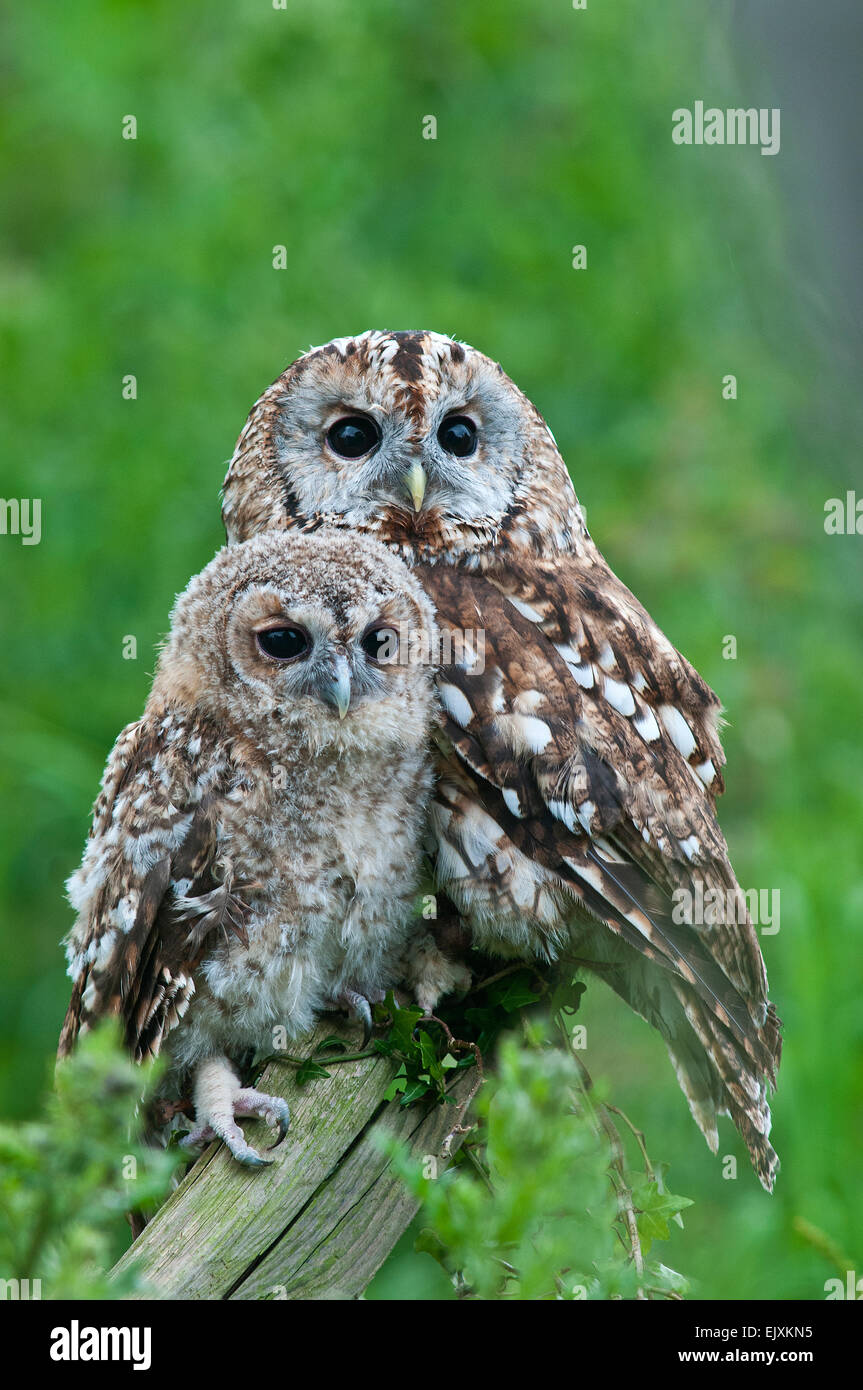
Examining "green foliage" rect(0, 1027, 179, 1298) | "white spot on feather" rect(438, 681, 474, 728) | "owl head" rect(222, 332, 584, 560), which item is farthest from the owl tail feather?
"green foliage" rect(0, 1027, 179, 1298)

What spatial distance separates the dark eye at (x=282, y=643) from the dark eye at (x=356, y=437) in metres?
0.57

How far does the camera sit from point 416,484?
9.89ft

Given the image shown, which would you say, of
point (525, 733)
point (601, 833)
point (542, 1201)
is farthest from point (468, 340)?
point (542, 1201)

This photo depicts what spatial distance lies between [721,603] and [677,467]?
0.82 meters

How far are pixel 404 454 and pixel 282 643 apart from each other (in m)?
0.55

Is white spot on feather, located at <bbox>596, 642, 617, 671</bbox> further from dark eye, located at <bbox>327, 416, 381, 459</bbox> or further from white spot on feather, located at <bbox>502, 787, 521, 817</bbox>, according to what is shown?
dark eye, located at <bbox>327, 416, 381, 459</bbox>

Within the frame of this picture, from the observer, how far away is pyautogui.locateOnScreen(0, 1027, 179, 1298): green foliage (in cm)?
144

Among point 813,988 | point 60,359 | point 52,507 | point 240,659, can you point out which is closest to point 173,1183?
point 240,659

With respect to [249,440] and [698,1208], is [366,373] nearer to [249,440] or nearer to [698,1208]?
[249,440]

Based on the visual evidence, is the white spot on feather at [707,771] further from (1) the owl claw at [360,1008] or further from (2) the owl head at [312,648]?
(1) the owl claw at [360,1008]

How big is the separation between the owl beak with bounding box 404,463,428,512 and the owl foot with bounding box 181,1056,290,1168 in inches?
47.6

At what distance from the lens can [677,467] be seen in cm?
644

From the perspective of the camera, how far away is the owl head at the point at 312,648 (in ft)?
9.04

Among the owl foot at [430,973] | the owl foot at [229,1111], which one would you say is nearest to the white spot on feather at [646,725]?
the owl foot at [430,973]
